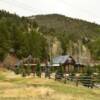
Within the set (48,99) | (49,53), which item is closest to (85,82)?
(48,99)

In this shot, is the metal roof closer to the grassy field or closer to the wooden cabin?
the wooden cabin

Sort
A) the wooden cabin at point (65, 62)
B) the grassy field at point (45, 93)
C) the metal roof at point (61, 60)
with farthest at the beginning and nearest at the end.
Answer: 1. the metal roof at point (61, 60)
2. the wooden cabin at point (65, 62)
3. the grassy field at point (45, 93)

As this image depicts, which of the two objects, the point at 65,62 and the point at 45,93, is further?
the point at 65,62

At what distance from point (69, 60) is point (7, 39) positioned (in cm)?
2300

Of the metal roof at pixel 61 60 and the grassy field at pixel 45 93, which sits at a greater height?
the metal roof at pixel 61 60

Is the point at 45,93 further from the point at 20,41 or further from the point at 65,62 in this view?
the point at 20,41

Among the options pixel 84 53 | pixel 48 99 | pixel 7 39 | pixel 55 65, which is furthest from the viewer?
pixel 84 53

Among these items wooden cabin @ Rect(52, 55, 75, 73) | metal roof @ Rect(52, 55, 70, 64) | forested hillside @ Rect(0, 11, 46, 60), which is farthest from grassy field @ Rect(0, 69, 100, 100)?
forested hillside @ Rect(0, 11, 46, 60)

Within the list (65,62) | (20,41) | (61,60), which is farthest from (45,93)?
(20,41)

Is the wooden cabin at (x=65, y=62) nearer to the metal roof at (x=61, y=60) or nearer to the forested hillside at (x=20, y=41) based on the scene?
the metal roof at (x=61, y=60)

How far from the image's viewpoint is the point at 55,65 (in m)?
123

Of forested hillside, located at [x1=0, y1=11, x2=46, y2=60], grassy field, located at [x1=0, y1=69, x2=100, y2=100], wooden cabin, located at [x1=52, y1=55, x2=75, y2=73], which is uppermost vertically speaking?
forested hillside, located at [x1=0, y1=11, x2=46, y2=60]

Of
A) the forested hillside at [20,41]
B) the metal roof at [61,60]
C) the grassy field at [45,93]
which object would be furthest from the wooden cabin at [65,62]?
the grassy field at [45,93]

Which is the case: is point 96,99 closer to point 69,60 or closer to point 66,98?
Result: point 66,98
